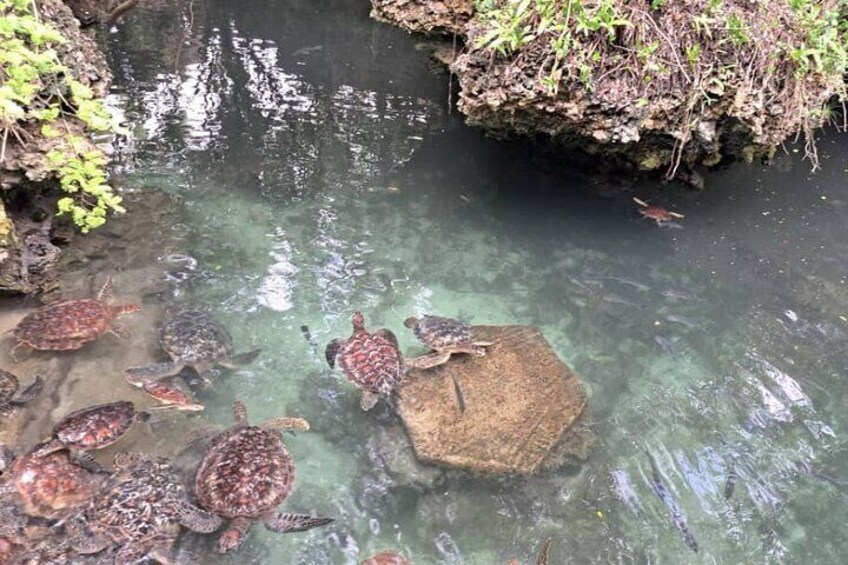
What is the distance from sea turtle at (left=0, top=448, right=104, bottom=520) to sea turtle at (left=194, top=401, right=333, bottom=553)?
2.20 feet

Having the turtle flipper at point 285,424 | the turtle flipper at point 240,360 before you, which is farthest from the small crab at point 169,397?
the turtle flipper at point 285,424

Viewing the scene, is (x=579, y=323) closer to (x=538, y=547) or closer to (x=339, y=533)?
(x=538, y=547)

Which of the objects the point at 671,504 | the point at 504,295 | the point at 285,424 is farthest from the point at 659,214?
the point at 285,424

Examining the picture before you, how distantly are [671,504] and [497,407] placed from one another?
1.33m

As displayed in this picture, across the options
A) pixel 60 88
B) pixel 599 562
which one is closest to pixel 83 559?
pixel 599 562

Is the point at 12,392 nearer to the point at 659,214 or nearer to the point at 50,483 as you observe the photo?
the point at 50,483

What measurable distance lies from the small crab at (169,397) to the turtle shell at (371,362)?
42.9 inches

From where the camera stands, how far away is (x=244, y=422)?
13.6 ft

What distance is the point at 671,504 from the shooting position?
3.93 m

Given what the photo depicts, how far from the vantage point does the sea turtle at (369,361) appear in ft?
14.3

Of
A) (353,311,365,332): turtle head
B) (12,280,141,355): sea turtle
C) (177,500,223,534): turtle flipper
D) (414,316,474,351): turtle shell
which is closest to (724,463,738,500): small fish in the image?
(414,316,474,351): turtle shell

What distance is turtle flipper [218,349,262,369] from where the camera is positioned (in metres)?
4.60

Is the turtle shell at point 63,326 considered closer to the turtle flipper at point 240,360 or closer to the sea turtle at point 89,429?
the sea turtle at point 89,429

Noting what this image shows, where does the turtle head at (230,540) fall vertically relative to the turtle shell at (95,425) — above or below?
below
